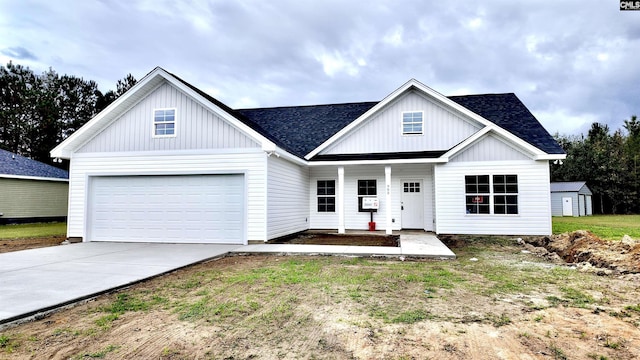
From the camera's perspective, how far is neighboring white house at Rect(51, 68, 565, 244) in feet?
35.6

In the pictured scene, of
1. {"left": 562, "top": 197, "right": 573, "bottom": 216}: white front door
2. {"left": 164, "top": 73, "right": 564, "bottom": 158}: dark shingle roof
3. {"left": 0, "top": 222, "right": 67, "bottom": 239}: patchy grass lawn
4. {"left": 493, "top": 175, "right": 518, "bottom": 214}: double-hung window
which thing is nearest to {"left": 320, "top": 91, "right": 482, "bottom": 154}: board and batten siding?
{"left": 164, "top": 73, "right": 564, "bottom": 158}: dark shingle roof

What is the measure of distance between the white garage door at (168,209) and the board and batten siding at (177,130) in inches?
40.3

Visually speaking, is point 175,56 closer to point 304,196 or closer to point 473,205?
point 304,196

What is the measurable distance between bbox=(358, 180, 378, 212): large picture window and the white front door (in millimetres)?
23370

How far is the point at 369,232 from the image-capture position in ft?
44.7

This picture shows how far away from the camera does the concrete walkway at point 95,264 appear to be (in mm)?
4742

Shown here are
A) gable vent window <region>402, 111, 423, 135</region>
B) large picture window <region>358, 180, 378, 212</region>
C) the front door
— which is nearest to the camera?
gable vent window <region>402, 111, 423, 135</region>

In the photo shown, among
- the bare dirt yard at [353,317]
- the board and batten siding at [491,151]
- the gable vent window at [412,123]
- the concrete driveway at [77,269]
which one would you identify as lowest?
the bare dirt yard at [353,317]

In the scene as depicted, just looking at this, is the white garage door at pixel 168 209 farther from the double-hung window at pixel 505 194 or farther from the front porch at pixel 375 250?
the double-hung window at pixel 505 194

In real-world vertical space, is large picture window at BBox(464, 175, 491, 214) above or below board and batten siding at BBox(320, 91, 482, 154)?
below

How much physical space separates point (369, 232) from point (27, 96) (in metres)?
35.7

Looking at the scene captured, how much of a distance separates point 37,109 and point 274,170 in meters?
33.0

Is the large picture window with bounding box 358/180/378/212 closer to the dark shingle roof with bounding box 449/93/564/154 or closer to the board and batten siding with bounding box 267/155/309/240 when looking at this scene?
the board and batten siding with bounding box 267/155/309/240

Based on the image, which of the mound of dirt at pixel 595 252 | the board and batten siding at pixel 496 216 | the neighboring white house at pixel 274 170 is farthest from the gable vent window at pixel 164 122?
the mound of dirt at pixel 595 252
